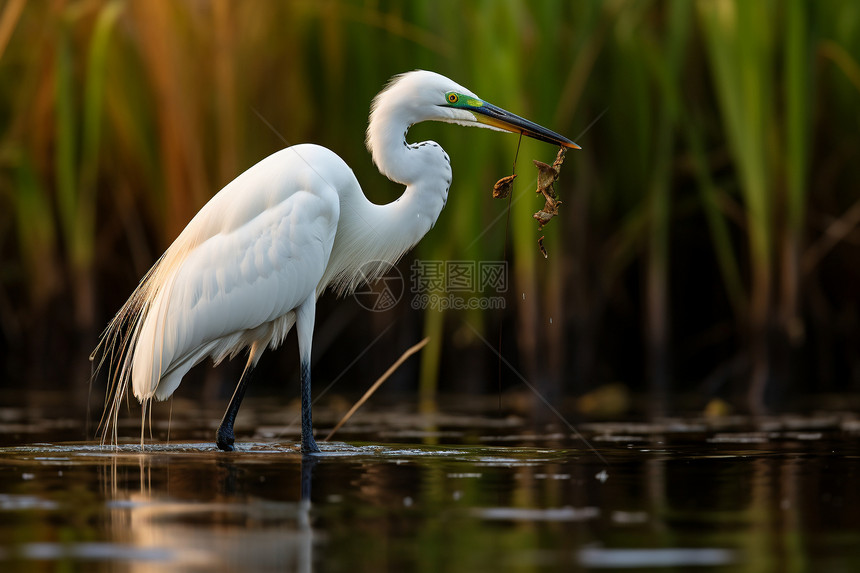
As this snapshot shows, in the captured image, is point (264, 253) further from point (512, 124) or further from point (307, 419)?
point (512, 124)

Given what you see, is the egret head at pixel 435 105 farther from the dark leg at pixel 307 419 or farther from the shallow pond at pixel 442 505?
the shallow pond at pixel 442 505

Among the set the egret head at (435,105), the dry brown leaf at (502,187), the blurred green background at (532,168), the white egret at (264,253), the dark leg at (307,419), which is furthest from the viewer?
the blurred green background at (532,168)

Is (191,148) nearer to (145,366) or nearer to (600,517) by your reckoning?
(145,366)

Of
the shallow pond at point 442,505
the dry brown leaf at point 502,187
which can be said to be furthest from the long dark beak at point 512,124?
the shallow pond at point 442,505

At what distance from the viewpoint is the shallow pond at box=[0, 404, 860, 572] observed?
305 centimetres

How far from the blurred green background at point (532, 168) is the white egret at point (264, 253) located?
1721mm

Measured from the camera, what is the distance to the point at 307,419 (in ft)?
19.0

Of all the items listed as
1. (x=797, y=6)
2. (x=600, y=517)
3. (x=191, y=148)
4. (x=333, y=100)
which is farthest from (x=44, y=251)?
(x=600, y=517)

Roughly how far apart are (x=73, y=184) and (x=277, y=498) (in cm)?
610

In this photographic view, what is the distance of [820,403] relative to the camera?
7.82 m

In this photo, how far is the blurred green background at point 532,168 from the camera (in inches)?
328

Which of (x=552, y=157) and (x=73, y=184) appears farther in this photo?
(x=73, y=184)

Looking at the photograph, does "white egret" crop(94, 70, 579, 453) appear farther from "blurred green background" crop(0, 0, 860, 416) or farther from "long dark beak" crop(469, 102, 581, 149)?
"blurred green background" crop(0, 0, 860, 416)

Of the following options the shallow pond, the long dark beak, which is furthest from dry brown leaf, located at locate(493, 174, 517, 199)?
the shallow pond
